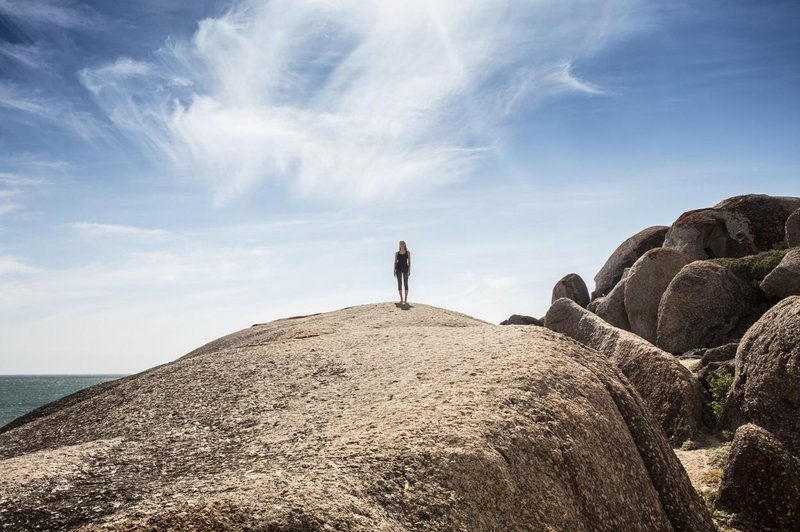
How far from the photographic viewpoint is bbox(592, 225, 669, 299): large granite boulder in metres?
43.0

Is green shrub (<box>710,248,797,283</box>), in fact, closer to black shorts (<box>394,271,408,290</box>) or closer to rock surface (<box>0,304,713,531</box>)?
black shorts (<box>394,271,408,290</box>)

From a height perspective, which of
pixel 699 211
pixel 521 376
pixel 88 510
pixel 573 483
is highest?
pixel 699 211

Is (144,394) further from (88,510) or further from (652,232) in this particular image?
(652,232)

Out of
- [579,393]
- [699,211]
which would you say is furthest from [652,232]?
[579,393]

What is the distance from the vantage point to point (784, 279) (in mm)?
24625

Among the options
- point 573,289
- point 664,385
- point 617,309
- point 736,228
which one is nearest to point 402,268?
point 664,385

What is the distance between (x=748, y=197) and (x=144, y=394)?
3839 cm

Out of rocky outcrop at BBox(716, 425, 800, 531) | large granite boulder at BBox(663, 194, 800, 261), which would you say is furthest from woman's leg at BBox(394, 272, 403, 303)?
large granite boulder at BBox(663, 194, 800, 261)

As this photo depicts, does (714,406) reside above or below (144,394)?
below

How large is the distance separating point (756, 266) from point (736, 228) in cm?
1178

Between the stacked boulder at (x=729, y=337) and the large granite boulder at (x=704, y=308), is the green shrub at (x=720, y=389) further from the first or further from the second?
the large granite boulder at (x=704, y=308)

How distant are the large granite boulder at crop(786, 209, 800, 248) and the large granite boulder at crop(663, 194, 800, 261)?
11.3 ft

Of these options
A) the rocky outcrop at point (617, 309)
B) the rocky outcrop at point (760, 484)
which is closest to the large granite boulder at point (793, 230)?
the rocky outcrop at point (617, 309)

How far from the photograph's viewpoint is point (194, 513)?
4871mm
